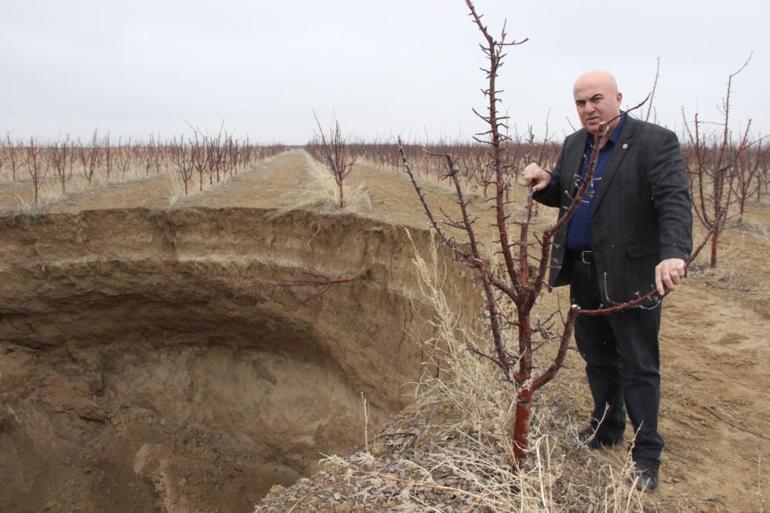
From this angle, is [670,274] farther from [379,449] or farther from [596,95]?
[379,449]

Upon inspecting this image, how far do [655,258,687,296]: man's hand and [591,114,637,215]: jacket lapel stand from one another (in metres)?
0.50

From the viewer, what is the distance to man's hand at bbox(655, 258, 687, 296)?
1495 mm

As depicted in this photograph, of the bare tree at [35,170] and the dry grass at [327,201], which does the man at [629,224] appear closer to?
the dry grass at [327,201]

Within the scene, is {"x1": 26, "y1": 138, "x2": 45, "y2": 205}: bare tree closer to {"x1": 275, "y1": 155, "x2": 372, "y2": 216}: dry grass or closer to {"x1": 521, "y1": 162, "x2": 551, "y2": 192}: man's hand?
{"x1": 275, "y1": 155, "x2": 372, "y2": 216}: dry grass

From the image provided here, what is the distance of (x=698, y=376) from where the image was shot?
317cm

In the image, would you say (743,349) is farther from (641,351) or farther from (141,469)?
(141,469)

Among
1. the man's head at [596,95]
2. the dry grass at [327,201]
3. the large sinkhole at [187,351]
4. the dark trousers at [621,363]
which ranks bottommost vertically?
the large sinkhole at [187,351]

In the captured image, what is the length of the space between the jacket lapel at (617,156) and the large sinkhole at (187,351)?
3.73 m

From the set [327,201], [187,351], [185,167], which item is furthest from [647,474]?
[185,167]

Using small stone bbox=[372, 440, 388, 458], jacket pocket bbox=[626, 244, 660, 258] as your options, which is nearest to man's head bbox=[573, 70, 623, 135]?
jacket pocket bbox=[626, 244, 660, 258]

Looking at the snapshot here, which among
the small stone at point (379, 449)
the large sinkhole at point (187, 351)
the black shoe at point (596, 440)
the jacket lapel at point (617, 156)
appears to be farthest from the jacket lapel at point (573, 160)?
the large sinkhole at point (187, 351)

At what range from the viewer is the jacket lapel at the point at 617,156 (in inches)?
76.9

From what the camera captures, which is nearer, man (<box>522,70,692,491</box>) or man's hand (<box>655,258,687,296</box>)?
man's hand (<box>655,258,687,296</box>)

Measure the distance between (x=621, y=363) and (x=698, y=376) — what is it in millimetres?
1295
